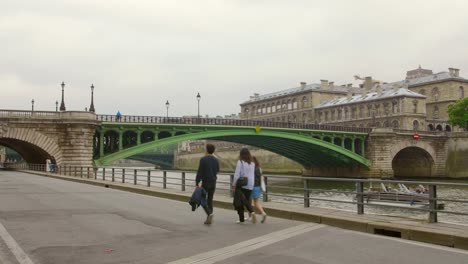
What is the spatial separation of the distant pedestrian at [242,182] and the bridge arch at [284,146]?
43.0 metres

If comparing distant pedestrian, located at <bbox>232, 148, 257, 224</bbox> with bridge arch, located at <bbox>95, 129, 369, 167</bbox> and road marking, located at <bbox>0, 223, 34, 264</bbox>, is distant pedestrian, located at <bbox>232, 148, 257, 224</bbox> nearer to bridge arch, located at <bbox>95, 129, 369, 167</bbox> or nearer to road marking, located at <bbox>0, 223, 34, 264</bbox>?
road marking, located at <bbox>0, 223, 34, 264</bbox>

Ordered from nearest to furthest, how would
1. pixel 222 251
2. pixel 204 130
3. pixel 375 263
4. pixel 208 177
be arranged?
pixel 375 263
pixel 222 251
pixel 208 177
pixel 204 130

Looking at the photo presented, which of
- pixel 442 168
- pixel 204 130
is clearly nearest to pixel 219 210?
pixel 204 130

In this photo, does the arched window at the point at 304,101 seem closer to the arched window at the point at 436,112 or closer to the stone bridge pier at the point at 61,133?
the arched window at the point at 436,112

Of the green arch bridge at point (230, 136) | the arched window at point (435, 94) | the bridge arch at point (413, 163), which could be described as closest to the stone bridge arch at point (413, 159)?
the bridge arch at point (413, 163)

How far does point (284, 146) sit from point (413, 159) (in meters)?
27.5

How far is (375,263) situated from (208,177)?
5.32 meters

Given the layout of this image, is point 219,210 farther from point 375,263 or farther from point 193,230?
point 375,263

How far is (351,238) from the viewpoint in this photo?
1091cm

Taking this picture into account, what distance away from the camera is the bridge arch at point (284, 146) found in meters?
56.2

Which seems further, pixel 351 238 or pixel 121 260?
pixel 351 238

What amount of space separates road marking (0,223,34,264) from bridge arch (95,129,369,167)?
145 ft

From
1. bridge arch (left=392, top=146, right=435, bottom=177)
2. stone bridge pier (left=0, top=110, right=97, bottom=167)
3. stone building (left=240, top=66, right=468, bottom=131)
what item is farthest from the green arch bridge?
stone building (left=240, top=66, right=468, bottom=131)

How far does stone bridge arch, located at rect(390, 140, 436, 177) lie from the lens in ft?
280
